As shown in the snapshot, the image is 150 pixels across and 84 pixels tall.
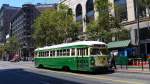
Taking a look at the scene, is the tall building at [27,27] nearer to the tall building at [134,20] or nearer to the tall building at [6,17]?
the tall building at [6,17]

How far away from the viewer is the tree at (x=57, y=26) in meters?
57.7

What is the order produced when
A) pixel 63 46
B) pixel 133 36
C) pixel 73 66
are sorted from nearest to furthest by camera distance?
pixel 73 66
pixel 63 46
pixel 133 36

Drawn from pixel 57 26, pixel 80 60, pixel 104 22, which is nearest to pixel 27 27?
pixel 57 26

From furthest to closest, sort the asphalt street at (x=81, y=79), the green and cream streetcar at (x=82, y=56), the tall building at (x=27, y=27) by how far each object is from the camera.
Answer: the tall building at (x=27, y=27) → the green and cream streetcar at (x=82, y=56) → the asphalt street at (x=81, y=79)

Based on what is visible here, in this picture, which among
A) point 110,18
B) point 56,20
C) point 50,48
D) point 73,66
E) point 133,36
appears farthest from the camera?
point 56,20

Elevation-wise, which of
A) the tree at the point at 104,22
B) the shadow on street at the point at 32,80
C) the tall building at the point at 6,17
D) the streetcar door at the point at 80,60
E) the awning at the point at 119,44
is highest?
the tall building at the point at 6,17

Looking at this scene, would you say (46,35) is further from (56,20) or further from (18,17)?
(18,17)

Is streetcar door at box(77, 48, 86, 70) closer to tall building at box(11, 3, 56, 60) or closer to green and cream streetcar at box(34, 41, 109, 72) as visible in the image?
green and cream streetcar at box(34, 41, 109, 72)

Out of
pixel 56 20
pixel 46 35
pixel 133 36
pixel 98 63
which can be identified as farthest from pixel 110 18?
pixel 46 35

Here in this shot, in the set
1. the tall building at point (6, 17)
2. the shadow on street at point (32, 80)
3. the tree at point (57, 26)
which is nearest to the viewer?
the shadow on street at point (32, 80)

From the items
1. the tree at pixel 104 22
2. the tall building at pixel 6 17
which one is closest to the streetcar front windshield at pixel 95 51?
the tree at pixel 104 22

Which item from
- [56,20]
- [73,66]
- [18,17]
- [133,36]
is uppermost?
[18,17]

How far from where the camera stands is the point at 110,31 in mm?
43781

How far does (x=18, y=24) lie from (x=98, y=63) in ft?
418
